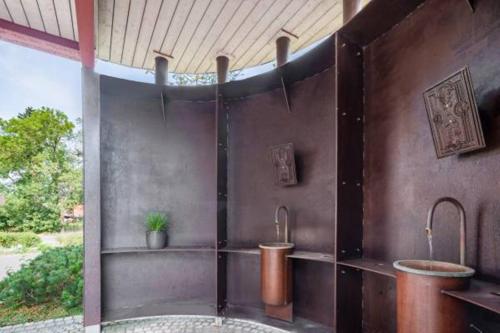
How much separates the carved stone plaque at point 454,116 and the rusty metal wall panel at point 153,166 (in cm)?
270

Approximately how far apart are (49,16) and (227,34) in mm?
1769

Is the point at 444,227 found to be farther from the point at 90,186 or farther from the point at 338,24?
the point at 90,186

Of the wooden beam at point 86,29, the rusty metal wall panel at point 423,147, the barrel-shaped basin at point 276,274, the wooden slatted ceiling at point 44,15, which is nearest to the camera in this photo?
the rusty metal wall panel at point 423,147

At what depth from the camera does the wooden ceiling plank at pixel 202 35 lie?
2.84 meters

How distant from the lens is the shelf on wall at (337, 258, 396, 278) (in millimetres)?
1943

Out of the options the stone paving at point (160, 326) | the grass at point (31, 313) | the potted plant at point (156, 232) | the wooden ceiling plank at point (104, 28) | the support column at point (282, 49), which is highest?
the wooden ceiling plank at point (104, 28)

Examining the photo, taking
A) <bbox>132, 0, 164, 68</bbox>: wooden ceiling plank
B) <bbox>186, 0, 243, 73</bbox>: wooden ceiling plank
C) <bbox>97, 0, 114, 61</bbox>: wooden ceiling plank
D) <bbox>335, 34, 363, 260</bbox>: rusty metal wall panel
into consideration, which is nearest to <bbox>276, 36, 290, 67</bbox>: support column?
<bbox>186, 0, 243, 73</bbox>: wooden ceiling plank

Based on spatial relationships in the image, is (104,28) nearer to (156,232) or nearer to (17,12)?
(17,12)

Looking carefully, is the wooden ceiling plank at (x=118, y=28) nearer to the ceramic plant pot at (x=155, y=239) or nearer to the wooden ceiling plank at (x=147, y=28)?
the wooden ceiling plank at (x=147, y=28)

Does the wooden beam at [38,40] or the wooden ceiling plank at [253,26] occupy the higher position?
the wooden ceiling plank at [253,26]

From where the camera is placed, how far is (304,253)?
2.89 m

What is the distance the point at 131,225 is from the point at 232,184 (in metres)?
1.36

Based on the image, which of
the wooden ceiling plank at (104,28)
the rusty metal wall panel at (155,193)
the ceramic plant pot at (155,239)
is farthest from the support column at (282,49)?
the ceramic plant pot at (155,239)

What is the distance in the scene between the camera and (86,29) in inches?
101
